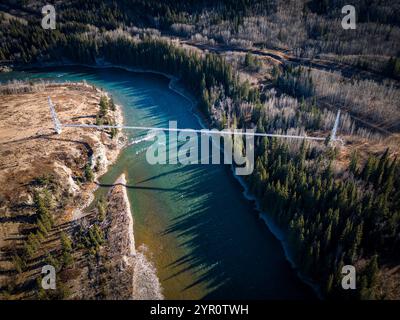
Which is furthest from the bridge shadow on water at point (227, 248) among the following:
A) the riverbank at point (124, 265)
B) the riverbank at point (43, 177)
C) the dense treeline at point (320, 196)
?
the riverbank at point (43, 177)

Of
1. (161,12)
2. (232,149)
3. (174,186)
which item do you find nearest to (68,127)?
(174,186)

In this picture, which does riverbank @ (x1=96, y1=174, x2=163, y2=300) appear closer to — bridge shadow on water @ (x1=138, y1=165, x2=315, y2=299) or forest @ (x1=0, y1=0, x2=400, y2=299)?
bridge shadow on water @ (x1=138, y1=165, x2=315, y2=299)

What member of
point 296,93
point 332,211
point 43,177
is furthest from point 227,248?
point 296,93

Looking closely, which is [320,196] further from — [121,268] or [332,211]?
[121,268]

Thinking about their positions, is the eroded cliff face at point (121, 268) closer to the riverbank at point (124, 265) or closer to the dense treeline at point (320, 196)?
the riverbank at point (124, 265)

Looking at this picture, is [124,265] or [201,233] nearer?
[124,265]
